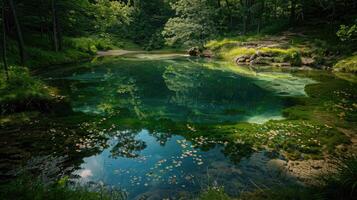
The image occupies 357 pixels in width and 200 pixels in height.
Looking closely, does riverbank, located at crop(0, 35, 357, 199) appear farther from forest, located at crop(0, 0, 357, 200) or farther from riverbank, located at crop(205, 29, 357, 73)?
riverbank, located at crop(205, 29, 357, 73)

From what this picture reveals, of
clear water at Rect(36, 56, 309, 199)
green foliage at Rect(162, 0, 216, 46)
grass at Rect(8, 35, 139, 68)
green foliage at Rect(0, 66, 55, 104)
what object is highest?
green foliage at Rect(162, 0, 216, 46)

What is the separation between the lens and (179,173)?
8.58 meters

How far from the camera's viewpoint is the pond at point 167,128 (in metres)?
8.19

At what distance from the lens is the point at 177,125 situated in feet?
42.0

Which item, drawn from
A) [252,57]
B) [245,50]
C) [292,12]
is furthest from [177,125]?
[292,12]

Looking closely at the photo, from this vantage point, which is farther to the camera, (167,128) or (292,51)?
(292,51)

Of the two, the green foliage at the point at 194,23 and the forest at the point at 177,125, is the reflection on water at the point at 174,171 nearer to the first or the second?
the forest at the point at 177,125

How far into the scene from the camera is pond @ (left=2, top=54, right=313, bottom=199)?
8.19m

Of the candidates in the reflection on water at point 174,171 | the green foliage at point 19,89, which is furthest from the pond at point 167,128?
the green foliage at point 19,89

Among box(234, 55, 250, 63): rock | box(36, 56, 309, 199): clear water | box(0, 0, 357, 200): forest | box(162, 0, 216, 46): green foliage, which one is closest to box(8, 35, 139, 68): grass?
box(0, 0, 357, 200): forest

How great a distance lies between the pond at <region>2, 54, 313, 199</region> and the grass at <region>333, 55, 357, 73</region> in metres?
4.45

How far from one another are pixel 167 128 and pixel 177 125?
1.85ft

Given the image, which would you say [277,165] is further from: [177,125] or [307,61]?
[307,61]

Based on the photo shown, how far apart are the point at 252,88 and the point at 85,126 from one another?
40.7ft
